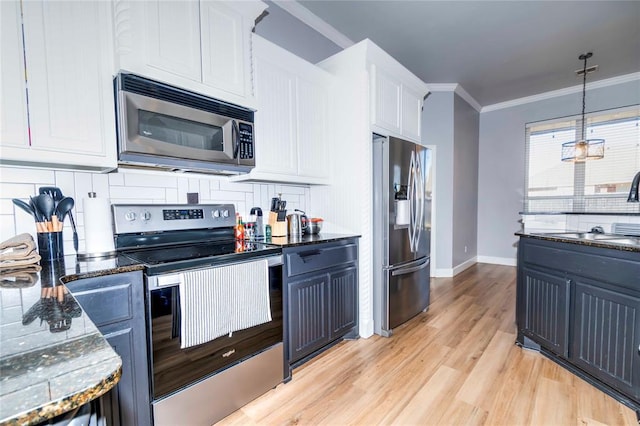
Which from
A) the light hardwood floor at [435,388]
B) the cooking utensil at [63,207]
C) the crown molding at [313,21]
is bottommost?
the light hardwood floor at [435,388]

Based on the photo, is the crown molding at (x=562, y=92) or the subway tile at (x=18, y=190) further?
the crown molding at (x=562, y=92)

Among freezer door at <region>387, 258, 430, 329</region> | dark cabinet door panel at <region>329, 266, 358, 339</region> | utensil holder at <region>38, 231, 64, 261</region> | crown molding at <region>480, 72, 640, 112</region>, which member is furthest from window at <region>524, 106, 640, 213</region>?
utensil holder at <region>38, 231, 64, 261</region>

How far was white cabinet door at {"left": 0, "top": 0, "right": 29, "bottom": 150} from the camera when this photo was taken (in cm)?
116

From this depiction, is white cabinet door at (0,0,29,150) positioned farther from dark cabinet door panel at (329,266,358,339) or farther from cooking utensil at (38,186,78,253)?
dark cabinet door panel at (329,266,358,339)

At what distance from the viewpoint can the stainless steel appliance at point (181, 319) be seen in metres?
1.32

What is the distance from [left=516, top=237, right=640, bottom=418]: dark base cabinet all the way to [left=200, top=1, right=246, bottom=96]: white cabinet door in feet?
7.96

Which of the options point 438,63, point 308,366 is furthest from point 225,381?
point 438,63

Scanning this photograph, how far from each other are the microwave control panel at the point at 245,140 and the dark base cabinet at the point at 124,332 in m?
0.98

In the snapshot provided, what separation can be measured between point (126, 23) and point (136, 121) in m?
0.47

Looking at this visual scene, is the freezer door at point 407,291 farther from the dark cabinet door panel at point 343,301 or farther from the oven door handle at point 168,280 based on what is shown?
the oven door handle at point 168,280

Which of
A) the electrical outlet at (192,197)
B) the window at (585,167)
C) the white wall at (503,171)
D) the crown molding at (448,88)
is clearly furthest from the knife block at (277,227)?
the window at (585,167)

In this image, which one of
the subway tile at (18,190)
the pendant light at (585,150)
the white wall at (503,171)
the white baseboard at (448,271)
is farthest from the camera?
the white wall at (503,171)

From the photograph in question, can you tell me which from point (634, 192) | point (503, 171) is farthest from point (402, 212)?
point (503, 171)

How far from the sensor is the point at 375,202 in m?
2.52
